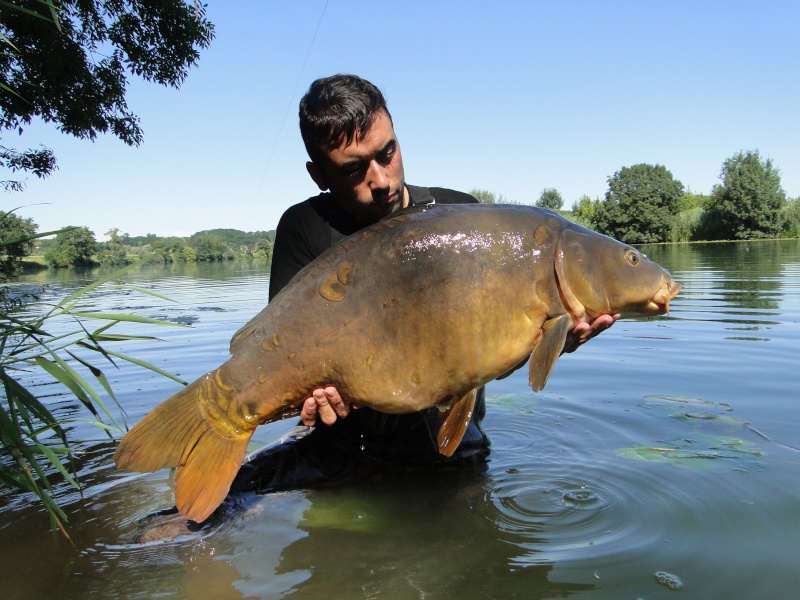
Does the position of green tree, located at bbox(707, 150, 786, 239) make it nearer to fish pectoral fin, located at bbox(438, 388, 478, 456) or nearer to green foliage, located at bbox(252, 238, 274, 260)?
green foliage, located at bbox(252, 238, 274, 260)

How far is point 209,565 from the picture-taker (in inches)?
100

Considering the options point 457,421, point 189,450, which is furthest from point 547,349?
point 189,450

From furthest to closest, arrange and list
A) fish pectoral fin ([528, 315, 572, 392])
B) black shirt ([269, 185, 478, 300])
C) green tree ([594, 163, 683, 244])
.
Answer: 1. green tree ([594, 163, 683, 244])
2. black shirt ([269, 185, 478, 300])
3. fish pectoral fin ([528, 315, 572, 392])

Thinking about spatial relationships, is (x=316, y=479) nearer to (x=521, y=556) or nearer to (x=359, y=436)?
(x=359, y=436)

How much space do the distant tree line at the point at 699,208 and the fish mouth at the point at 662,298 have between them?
1940 inches

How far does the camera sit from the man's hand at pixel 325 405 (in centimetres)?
242

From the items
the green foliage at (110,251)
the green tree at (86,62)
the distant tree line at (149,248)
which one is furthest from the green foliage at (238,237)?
the green tree at (86,62)

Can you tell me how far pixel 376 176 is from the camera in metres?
2.89

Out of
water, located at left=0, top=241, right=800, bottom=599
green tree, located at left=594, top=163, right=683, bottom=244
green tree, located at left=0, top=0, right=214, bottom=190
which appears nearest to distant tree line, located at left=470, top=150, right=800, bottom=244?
green tree, located at left=594, top=163, right=683, bottom=244

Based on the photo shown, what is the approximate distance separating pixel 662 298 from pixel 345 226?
1652 mm

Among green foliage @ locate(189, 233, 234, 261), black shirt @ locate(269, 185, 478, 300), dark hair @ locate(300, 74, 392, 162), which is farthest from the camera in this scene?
green foliage @ locate(189, 233, 234, 261)

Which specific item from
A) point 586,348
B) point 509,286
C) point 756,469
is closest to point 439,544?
point 509,286

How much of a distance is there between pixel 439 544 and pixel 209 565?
0.94 m

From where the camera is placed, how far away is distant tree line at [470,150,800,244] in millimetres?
54469
